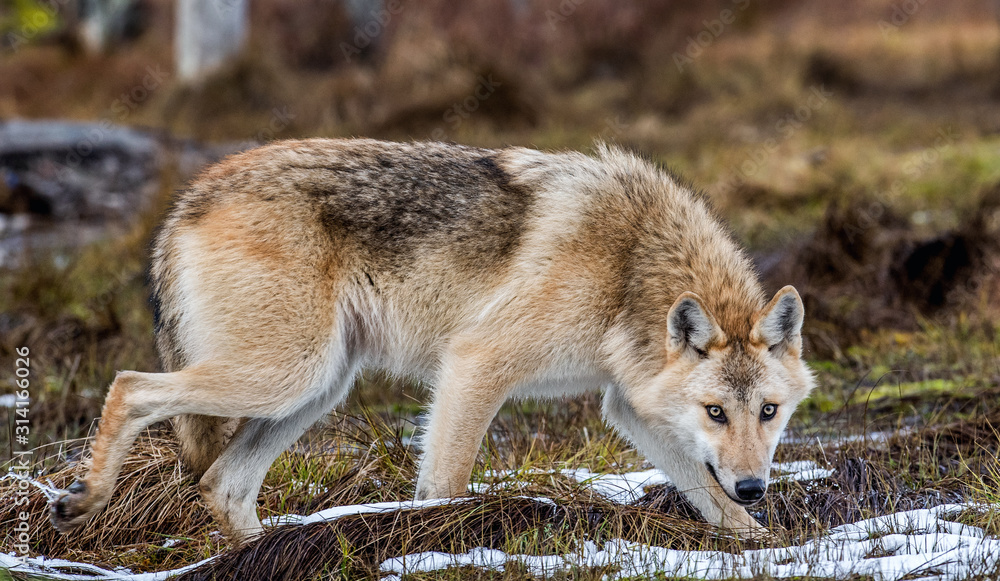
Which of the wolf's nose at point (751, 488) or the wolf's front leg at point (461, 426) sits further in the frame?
the wolf's front leg at point (461, 426)

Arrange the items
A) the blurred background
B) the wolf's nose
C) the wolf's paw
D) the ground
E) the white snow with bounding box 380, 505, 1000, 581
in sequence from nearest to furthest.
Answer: the white snow with bounding box 380, 505, 1000, 581, the wolf's paw, the wolf's nose, the ground, the blurred background

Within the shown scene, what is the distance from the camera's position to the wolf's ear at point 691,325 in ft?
14.4

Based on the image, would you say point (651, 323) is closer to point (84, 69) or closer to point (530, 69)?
point (530, 69)

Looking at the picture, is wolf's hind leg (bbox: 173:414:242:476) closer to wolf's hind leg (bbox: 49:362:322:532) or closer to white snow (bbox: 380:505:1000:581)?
wolf's hind leg (bbox: 49:362:322:532)

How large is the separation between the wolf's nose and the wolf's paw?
2.85 m

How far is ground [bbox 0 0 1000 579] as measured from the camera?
4477 mm

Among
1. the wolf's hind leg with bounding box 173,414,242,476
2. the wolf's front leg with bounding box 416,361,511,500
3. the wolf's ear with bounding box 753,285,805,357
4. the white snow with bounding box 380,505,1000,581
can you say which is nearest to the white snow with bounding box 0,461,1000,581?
the white snow with bounding box 380,505,1000,581

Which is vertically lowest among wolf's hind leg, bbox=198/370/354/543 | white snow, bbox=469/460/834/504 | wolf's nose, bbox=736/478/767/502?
white snow, bbox=469/460/834/504

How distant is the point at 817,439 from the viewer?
5.48 meters

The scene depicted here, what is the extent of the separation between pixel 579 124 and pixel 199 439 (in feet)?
40.7

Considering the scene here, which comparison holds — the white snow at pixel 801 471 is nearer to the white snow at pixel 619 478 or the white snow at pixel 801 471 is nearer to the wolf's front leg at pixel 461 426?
the white snow at pixel 619 478

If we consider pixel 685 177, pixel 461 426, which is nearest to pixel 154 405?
pixel 461 426

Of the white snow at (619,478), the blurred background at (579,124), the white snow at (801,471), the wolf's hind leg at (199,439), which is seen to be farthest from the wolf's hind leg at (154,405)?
the white snow at (801,471)

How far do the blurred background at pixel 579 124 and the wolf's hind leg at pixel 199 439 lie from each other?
148cm
